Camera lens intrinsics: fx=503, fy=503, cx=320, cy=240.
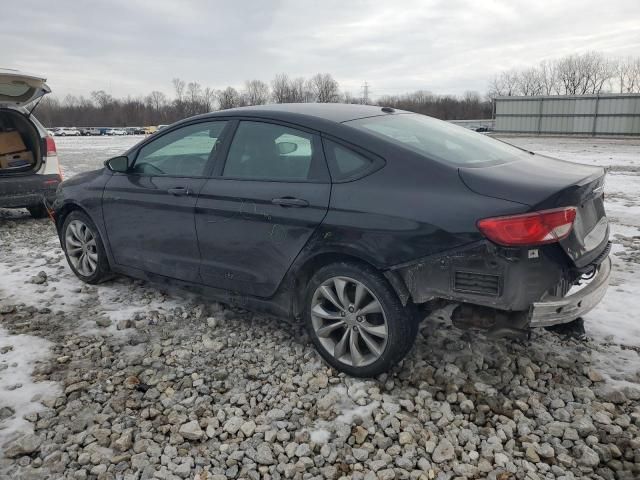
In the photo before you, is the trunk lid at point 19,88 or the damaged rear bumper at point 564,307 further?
the trunk lid at point 19,88

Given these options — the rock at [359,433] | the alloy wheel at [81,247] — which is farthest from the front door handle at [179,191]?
the rock at [359,433]

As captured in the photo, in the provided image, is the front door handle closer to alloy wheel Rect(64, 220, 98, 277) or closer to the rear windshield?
A: alloy wheel Rect(64, 220, 98, 277)

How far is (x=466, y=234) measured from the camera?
2.64 metres

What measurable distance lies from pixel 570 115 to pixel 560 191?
38287mm

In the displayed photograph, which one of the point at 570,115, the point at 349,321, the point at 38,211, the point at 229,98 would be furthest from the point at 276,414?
the point at 229,98

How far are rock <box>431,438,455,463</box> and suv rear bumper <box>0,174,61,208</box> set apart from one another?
23.2 ft

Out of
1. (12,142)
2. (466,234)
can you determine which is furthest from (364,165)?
(12,142)

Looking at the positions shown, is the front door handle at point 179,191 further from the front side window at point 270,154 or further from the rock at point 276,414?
the rock at point 276,414

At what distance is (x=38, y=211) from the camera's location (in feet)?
27.3

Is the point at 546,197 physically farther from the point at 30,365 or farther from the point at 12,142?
the point at 12,142

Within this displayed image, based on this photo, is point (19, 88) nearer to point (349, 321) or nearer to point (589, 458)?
point (349, 321)

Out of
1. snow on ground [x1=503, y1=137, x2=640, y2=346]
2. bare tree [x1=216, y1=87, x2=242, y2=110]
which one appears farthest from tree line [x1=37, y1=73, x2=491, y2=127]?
snow on ground [x1=503, y1=137, x2=640, y2=346]

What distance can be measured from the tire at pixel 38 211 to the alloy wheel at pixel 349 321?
22.2 feet

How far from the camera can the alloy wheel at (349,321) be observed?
3049 mm
